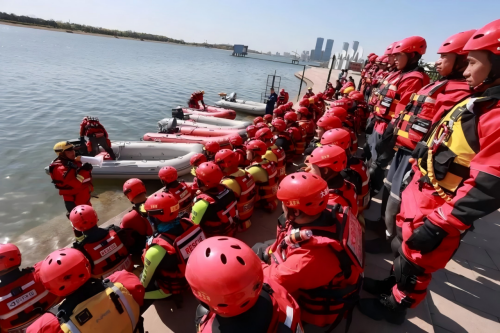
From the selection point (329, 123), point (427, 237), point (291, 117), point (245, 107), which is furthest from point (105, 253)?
point (245, 107)

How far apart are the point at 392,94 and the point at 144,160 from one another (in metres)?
7.38

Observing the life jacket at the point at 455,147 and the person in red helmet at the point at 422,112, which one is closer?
the life jacket at the point at 455,147

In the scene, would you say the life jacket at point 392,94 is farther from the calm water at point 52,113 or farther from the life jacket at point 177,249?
the calm water at point 52,113

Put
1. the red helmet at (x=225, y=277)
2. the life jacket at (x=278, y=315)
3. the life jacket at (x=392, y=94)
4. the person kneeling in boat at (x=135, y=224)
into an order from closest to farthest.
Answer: the red helmet at (x=225, y=277) < the life jacket at (x=278, y=315) < the person kneeling in boat at (x=135, y=224) < the life jacket at (x=392, y=94)

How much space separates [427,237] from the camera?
186cm

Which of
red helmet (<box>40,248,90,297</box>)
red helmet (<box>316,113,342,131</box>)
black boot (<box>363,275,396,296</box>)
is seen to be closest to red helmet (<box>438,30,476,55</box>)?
red helmet (<box>316,113,342,131</box>)

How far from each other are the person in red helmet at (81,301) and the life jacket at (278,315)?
736mm

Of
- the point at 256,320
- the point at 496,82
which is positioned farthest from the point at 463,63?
the point at 256,320

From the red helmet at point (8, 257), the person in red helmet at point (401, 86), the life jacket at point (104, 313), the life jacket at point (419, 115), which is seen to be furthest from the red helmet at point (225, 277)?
the person in red helmet at point (401, 86)

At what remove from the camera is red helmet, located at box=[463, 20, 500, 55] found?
1.73m

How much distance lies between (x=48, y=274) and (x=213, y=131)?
9679 millimetres

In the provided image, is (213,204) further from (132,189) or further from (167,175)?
(132,189)

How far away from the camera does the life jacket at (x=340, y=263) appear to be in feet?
6.03

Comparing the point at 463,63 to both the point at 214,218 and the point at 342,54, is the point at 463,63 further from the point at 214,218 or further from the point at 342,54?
the point at 342,54
